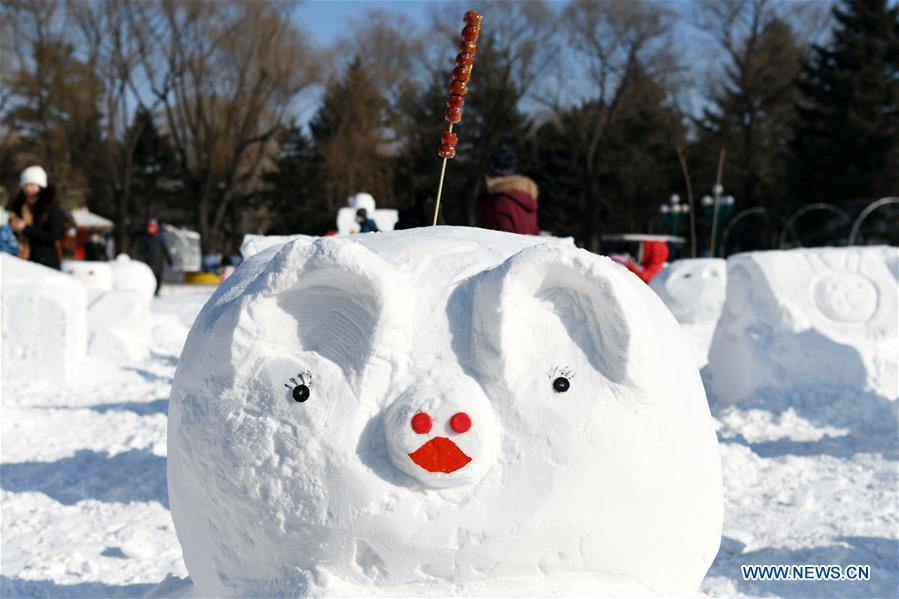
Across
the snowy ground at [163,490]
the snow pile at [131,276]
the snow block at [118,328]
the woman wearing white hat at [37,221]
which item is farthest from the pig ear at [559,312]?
the snow pile at [131,276]

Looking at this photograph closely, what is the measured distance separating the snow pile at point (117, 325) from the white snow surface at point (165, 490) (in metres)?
1.42

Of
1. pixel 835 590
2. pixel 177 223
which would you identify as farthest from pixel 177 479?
pixel 177 223

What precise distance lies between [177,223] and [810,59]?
26.0 m

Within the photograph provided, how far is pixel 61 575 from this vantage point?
4129 millimetres

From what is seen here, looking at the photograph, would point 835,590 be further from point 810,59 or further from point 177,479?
point 810,59

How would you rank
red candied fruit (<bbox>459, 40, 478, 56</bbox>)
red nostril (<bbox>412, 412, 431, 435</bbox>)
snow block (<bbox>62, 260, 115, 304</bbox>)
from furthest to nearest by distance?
snow block (<bbox>62, 260, 115, 304</bbox>), red candied fruit (<bbox>459, 40, 478, 56</bbox>), red nostril (<bbox>412, 412, 431, 435</bbox>)

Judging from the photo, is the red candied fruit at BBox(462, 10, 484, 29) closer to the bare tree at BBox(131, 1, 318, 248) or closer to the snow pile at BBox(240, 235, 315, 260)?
the snow pile at BBox(240, 235, 315, 260)

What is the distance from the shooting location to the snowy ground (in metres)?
4.19

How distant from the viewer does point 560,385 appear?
238cm

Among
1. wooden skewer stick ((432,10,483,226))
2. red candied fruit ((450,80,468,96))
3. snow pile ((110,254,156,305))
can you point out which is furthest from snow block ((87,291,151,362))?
red candied fruit ((450,80,468,96))

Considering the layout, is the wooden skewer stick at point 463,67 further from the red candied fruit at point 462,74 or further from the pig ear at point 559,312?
the pig ear at point 559,312

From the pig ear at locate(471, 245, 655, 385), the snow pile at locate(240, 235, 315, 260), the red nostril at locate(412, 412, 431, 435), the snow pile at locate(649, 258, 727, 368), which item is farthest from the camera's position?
the snow pile at locate(649, 258, 727, 368)

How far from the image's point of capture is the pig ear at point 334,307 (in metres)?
2.37

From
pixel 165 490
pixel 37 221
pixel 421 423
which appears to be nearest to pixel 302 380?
pixel 421 423
